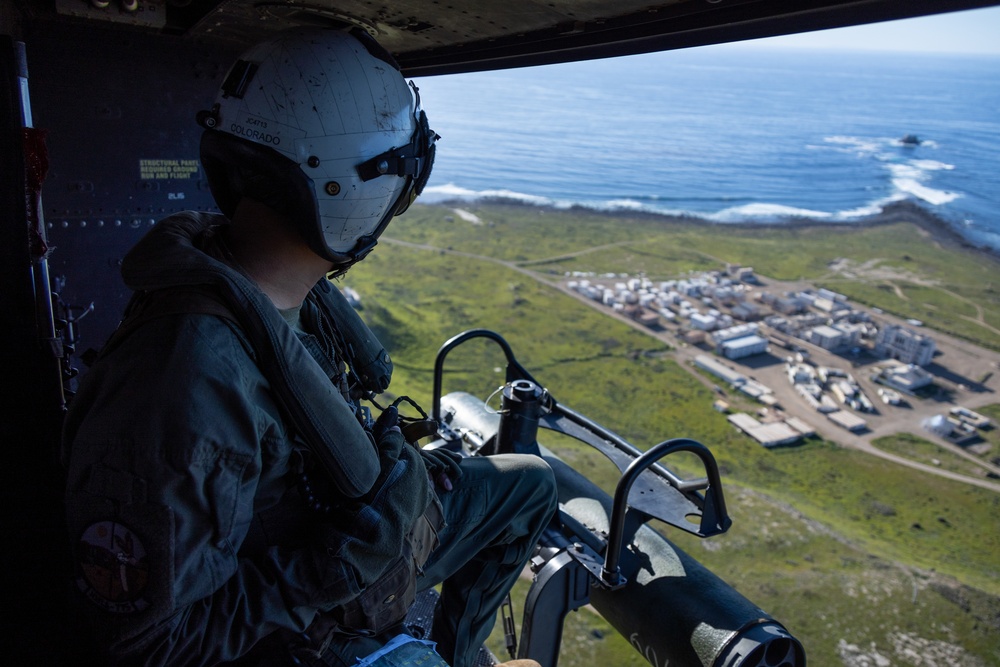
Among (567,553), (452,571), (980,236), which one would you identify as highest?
(452,571)

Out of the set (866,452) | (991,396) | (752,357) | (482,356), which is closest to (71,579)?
(482,356)

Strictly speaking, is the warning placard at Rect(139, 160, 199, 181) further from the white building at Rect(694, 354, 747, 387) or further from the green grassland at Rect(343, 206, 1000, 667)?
the white building at Rect(694, 354, 747, 387)

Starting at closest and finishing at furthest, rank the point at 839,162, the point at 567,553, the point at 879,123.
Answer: the point at 567,553
the point at 839,162
the point at 879,123

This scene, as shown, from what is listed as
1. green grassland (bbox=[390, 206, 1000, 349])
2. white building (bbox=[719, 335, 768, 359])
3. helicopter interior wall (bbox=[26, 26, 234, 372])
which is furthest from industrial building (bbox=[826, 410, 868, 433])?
helicopter interior wall (bbox=[26, 26, 234, 372])

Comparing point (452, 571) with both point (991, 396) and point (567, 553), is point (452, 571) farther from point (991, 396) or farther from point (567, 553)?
point (991, 396)

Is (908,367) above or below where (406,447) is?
below

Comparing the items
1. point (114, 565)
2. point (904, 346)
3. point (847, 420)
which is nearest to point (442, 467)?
point (114, 565)

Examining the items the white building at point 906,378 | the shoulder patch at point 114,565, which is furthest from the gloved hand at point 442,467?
the white building at point 906,378
